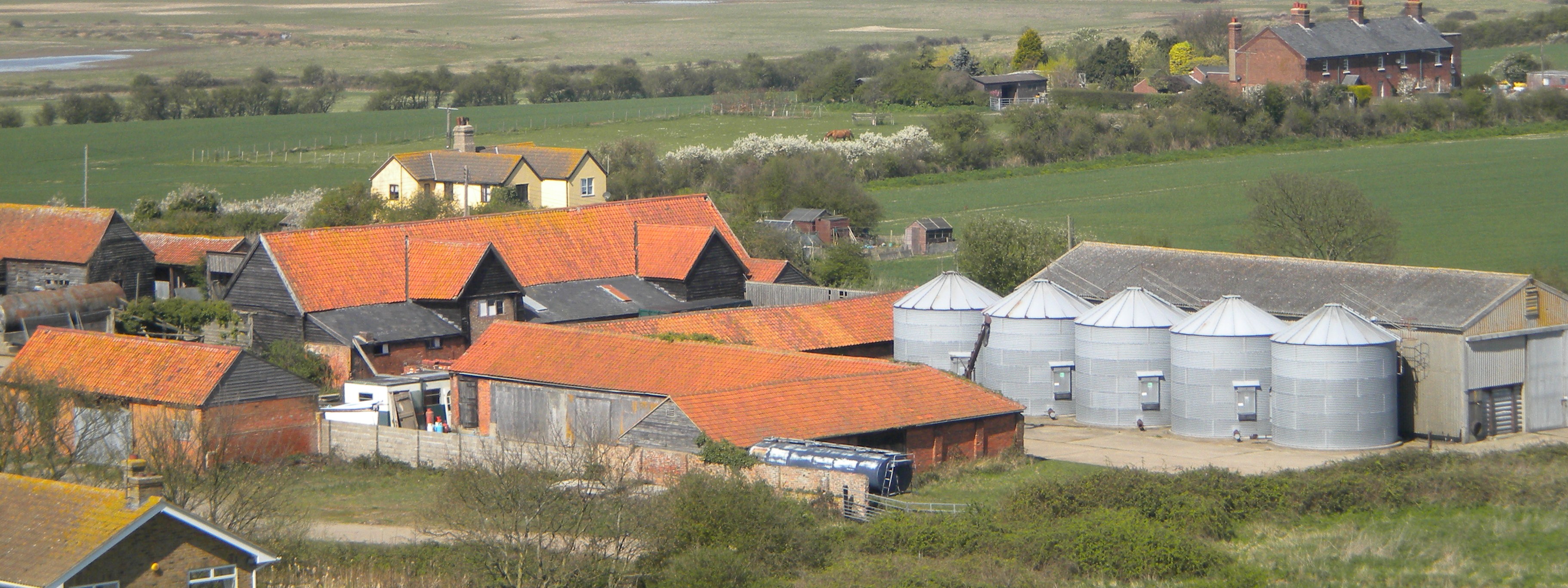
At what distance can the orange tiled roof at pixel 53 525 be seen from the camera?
67.5 ft

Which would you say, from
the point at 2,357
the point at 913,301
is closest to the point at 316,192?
the point at 2,357

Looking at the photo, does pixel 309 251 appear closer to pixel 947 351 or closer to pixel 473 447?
pixel 473 447

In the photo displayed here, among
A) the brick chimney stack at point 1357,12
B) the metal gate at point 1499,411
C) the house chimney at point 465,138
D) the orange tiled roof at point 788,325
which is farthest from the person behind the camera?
the brick chimney stack at point 1357,12

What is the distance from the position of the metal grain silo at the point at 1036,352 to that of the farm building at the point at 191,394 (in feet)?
51.3

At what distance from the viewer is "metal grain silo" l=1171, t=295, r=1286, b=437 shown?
1470 inches

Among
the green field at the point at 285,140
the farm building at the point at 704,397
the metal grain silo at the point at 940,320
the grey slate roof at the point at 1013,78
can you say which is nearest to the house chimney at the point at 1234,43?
the grey slate roof at the point at 1013,78

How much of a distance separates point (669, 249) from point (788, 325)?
6858 mm

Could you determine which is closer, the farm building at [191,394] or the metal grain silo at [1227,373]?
the farm building at [191,394]

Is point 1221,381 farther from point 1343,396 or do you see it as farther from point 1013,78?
point 1013,78

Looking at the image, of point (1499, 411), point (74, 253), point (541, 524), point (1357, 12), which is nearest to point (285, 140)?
point (74, 253)

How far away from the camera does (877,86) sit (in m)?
120

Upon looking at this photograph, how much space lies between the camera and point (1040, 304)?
40969 millimetres

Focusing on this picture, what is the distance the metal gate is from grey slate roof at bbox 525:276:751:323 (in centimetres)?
1976

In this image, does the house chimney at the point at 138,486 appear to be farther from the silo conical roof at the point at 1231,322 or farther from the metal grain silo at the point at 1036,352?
the silo conical roof at the point at 1231,322
